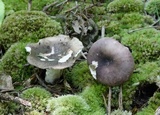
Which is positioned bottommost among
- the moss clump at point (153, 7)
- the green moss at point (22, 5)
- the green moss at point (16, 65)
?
the green moss at point (16, 65)

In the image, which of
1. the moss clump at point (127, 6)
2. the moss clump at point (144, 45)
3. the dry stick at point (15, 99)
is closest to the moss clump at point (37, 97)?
the dry stick at point (15, 99)

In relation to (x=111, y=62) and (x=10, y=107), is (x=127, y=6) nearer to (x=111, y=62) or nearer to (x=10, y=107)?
(x=111, y=62)

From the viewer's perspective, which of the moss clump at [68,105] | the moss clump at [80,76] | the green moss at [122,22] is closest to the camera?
the moss clump at [68,105]

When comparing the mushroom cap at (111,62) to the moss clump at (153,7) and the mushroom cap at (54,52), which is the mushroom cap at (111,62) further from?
the moss clump at (153,7)

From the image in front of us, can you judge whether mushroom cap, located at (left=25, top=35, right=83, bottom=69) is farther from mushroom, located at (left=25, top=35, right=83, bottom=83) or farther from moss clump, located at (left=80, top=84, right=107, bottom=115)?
moss clump, located at (left=80, top=84, right=107, bottom=115)

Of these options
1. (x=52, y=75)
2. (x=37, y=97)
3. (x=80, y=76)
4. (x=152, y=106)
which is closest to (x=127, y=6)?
(x=80, y=76)

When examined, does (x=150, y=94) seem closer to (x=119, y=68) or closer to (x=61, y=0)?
(x=119, y=68)

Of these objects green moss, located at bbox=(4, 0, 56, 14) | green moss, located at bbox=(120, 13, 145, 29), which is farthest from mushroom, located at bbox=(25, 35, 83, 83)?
green moss, located at bbox=(4, 0, 56, 14)
